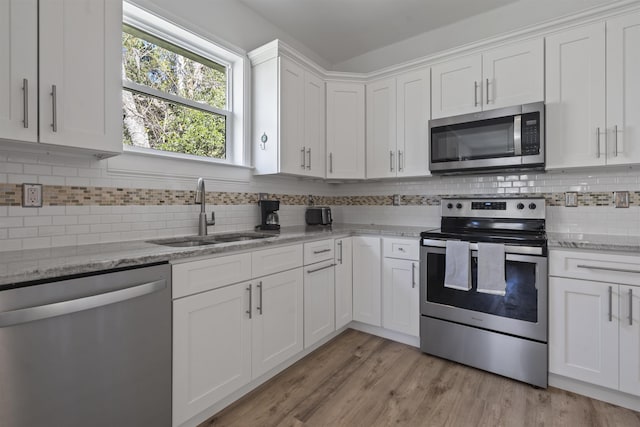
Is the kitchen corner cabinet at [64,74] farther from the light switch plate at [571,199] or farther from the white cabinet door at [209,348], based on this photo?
the light switch plate at [571,199]

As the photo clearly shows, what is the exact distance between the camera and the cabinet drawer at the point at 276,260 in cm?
187

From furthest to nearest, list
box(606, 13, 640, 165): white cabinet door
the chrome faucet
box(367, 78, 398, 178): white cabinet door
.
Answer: box(367, 78, 398, 178): white cabinet door, the chrome faucet, box(606, 13, 640, 165): white cabinet door

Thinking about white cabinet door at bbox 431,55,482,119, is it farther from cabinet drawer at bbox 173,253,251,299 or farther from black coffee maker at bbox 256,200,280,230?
cabinet drawer at bbox 173,253,251,299

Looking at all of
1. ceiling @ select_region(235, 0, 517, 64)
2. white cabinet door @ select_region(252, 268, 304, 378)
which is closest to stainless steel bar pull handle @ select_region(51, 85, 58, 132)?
white cabinet door @ select_region(252, 268, 304, 378)

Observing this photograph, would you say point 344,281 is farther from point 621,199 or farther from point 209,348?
point 621,199

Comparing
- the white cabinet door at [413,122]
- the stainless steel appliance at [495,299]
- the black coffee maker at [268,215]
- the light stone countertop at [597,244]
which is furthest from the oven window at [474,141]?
the black coffee maker at [268,215]

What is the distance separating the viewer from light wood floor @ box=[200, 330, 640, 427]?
167 centimetres

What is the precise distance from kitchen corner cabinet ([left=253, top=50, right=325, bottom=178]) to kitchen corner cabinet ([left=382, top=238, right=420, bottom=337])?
40.6 inches

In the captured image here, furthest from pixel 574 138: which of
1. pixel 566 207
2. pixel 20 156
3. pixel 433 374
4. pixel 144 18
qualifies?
pixel 20 156

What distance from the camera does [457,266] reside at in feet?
7.14

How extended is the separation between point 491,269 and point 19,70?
266cm

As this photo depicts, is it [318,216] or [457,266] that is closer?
[457,266]

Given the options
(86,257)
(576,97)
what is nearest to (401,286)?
(576,97)

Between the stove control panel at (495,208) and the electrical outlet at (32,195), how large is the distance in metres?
2.74
